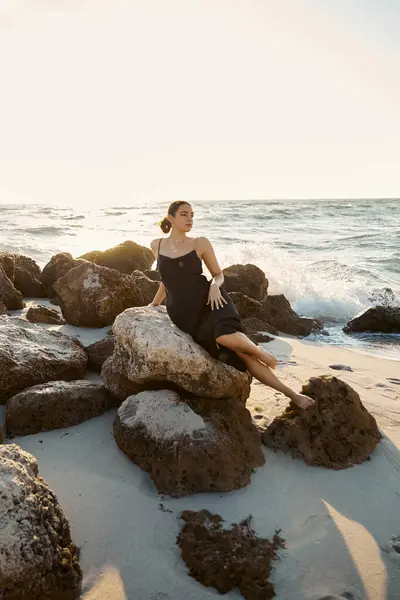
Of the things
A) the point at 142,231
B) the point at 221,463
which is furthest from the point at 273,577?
the point at 142,231

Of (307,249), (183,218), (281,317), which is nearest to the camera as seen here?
(183,218)

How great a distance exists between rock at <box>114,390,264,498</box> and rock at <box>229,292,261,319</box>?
3790 mm

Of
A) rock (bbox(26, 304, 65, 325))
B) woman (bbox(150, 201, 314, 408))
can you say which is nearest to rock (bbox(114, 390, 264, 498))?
woman (bbox(150, 201, 314, 408))

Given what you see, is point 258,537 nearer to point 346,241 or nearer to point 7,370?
point 7,370

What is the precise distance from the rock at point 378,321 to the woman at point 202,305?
202 inches

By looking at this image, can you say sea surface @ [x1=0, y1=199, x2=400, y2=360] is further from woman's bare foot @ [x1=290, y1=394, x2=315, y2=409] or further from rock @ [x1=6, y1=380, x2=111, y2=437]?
rock @ [x1=6, y1=380, x2=111, y2=437]

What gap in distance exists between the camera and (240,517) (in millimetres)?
3055

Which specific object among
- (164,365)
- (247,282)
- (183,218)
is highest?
(183,218)

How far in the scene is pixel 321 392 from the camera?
3.92 metres

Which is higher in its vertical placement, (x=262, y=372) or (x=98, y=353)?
(x=262, y=372)

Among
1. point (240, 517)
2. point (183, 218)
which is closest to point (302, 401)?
point (240, 517)

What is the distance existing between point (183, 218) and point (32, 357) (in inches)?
71.4

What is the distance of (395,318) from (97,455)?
6.51m

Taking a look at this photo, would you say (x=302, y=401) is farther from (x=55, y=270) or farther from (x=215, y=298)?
(x=55, y=270)
